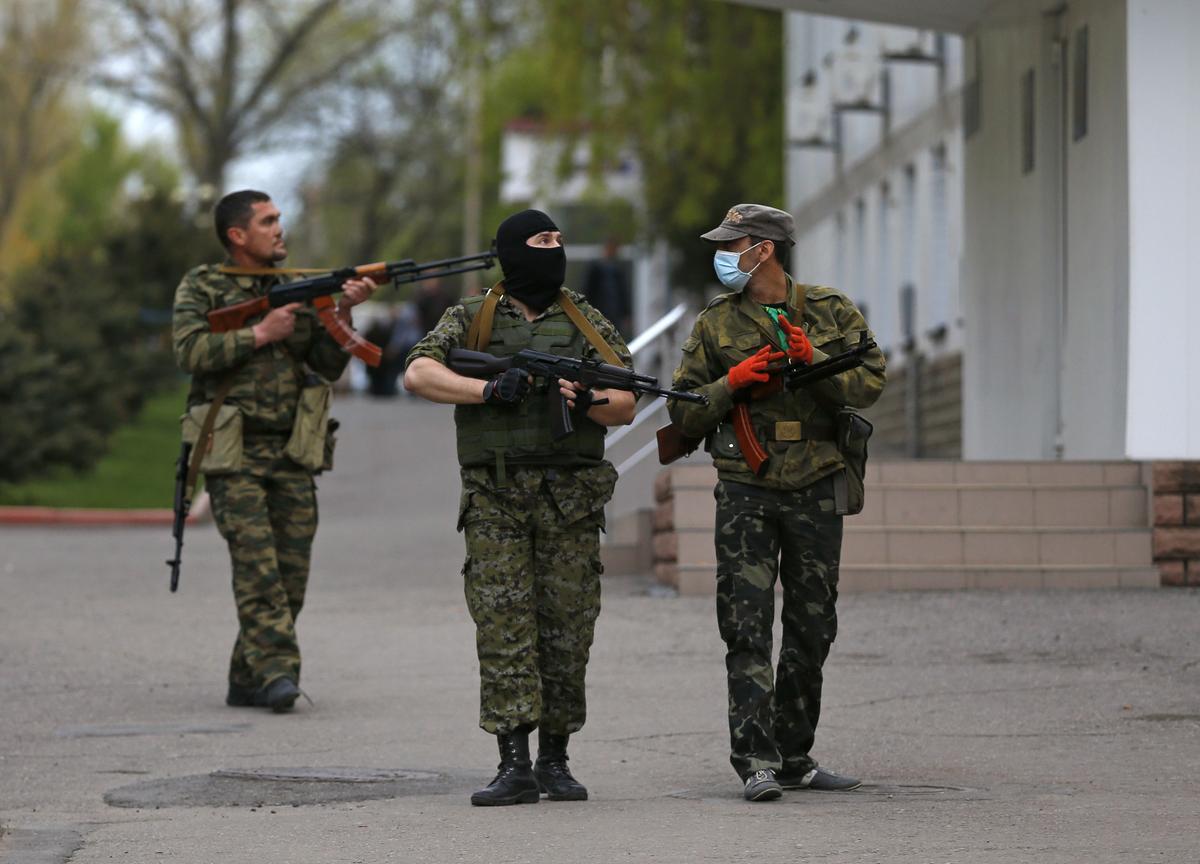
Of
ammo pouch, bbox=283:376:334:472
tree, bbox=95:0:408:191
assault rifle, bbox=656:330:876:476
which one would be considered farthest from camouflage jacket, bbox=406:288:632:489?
tree, bbox=95:0:408:191

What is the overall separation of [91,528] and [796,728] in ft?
48.1

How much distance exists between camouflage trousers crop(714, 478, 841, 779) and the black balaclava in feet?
2.84

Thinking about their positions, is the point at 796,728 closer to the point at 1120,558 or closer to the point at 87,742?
the point at 87,742

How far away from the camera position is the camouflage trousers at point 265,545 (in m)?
11.0

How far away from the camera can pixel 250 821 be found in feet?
26.8

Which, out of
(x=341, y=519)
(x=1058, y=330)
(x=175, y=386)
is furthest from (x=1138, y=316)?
(x=175, y=386)

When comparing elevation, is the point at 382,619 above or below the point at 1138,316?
below

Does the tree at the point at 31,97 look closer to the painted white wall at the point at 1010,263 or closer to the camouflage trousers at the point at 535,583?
the painted white wall at the point at 1010,263

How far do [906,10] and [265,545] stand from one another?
28.3ft

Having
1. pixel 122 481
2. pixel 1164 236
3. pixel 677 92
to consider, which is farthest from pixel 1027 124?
pixel 677 92

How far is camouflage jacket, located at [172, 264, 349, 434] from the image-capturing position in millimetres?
11070

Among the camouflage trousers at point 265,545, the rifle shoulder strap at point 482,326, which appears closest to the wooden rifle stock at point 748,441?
the rifle shoulder strap at point 482,326

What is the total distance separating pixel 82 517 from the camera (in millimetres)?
22453

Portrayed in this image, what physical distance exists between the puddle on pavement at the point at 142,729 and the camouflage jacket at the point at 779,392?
309 cm
